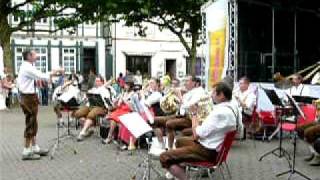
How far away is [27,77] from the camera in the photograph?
35.1 ft

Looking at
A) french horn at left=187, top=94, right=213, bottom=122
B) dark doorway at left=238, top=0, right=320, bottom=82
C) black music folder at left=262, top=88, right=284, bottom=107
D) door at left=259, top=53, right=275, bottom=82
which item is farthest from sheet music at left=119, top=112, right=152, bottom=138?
door at left=259, top=53, right=275, bottom=82

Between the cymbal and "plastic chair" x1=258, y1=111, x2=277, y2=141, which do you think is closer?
the cymbal

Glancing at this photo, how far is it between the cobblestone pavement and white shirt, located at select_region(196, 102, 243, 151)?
6.52 feet

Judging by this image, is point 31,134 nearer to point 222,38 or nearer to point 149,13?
point 222,38

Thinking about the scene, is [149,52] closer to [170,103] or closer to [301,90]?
[301,90]

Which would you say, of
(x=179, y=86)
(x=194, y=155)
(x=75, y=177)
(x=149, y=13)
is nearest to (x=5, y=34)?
(x=149, y=13)

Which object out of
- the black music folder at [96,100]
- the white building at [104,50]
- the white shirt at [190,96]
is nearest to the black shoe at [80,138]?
the black music folder at [96,100]

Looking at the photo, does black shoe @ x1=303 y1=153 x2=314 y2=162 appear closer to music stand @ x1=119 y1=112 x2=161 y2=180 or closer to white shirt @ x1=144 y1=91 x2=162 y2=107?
music stand @ x1=119 y1=112 x2=161 y2=180

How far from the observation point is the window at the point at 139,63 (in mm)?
47500

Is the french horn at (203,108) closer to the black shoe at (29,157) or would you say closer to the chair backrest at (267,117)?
the black shoe at (29,157)

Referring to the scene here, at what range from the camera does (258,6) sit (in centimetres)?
1761

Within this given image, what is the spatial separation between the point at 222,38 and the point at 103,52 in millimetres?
31423

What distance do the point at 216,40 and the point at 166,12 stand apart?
→ 1161 centimetres

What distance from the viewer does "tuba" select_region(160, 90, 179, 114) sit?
11438 millimetres
